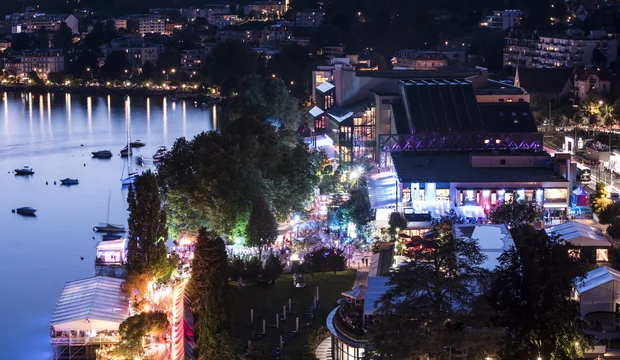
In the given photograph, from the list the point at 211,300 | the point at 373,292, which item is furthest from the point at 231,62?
the point at 373,292

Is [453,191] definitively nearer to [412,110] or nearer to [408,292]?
[412,110]

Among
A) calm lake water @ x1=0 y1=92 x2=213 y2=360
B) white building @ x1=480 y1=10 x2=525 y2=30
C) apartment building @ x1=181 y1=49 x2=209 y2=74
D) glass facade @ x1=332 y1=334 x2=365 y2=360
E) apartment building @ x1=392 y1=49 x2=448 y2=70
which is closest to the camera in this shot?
glass facade @ x1=332 y1=334 x2=365 y2=360

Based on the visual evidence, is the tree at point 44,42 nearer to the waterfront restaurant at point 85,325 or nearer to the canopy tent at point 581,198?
the canopy tent at point 581,198

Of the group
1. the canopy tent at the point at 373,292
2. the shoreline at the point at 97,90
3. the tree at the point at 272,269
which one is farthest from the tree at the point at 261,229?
the shoreline at the point at 97,90

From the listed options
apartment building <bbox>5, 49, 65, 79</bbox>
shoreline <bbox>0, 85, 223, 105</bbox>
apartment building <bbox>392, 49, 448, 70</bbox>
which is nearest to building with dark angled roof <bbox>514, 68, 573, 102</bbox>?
apartment building <bbox>392, 49, 448, 70</bbox>

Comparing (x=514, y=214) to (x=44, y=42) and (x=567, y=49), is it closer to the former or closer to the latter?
(x=567, y=49)

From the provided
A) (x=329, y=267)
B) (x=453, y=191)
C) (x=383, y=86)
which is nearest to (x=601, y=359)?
(x=329, y=267)

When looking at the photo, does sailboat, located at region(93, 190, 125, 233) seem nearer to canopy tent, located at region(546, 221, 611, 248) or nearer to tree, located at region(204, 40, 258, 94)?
canopy tent, located at region(546, 221, 611, 248)
